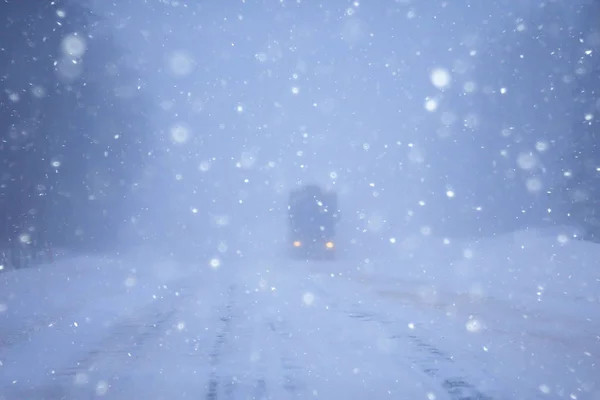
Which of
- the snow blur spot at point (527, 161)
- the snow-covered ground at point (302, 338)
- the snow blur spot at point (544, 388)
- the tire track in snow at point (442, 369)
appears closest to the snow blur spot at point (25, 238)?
the snow-covered ground at point (302, 338)

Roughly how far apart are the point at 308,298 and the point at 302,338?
6.49 m

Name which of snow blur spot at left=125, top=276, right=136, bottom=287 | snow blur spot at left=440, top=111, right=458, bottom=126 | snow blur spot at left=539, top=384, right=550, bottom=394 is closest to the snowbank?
snow blur spot at left=125, top=276, right=136, bottom=287

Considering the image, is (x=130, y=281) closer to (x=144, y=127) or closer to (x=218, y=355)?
(x=218, y=355)

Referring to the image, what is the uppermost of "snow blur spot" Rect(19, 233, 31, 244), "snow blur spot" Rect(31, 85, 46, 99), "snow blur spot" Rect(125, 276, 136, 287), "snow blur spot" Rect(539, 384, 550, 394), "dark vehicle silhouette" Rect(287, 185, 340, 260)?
"snow blur spot" Rect(31, 85, 46, 99)

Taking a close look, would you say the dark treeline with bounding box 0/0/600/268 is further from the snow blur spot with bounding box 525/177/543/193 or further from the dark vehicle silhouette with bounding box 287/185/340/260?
the dark vehicle silhouette with bounding box 287/185/340/260

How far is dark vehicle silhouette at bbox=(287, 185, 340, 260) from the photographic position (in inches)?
1601

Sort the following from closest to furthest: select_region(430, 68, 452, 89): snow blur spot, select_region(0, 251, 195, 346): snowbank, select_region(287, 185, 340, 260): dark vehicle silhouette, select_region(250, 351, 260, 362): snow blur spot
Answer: select_region(250, 351, 260, 362): snow blur spot < select_region(0, 251, 195, 346): snowbank < select_region(287, 185, 340, 260): dark vehicle silhouette < select_region(430, 68, 452, 89): snow blur spot

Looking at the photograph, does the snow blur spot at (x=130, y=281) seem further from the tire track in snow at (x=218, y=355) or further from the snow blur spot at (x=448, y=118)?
the snow blur spot at (x=448, y=118)

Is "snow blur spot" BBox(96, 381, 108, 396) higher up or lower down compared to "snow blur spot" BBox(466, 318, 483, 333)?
lower down

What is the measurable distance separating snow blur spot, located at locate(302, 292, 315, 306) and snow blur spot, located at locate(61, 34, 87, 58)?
18.0 m

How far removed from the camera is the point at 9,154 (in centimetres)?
2653

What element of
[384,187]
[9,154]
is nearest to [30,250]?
[9,154]

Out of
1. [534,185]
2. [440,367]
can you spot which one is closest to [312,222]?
[534,185]

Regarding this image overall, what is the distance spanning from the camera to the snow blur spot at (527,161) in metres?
43.4
